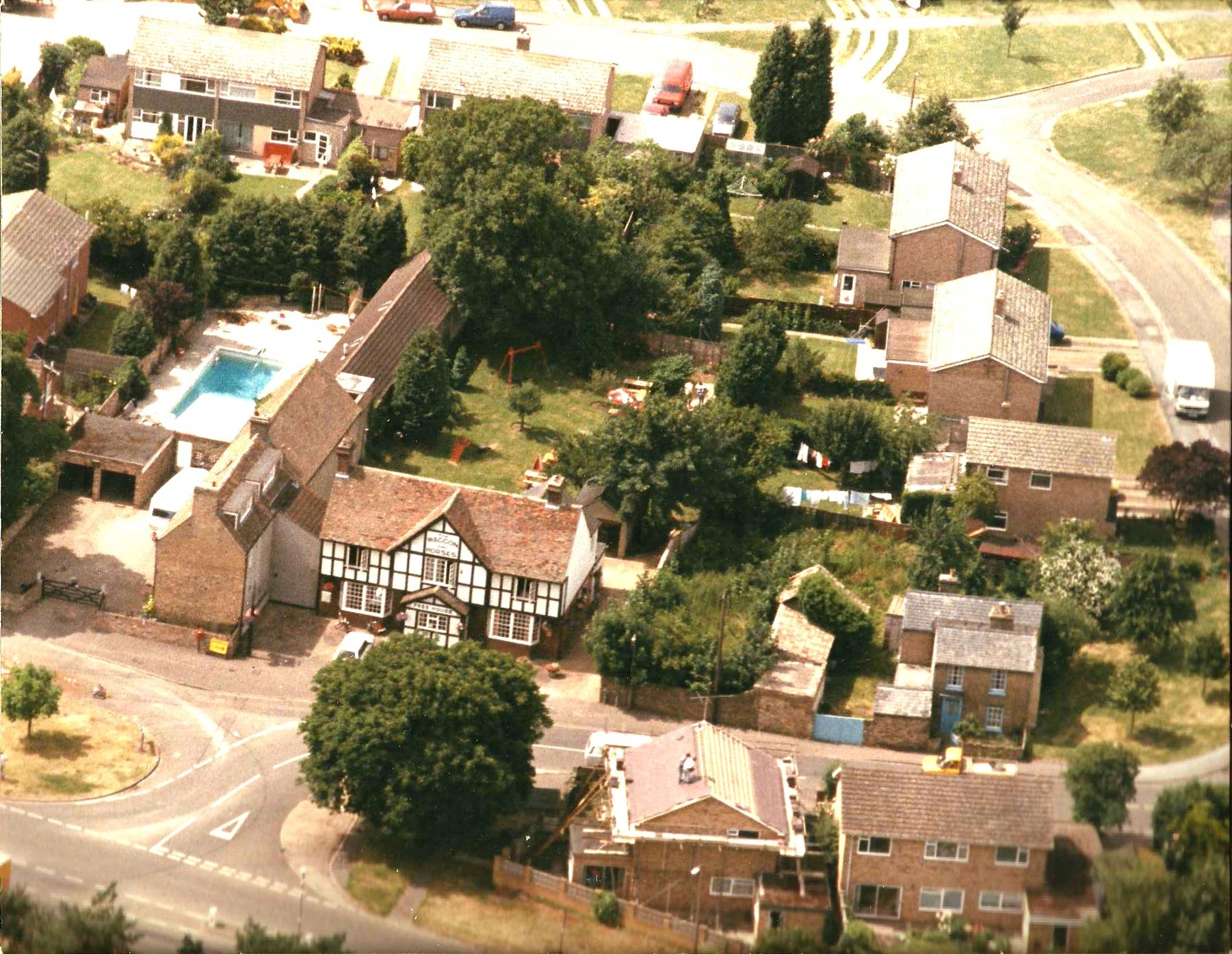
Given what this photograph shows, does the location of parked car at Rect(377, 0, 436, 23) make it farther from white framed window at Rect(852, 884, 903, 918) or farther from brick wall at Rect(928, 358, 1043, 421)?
white framed window at Rect(852, 884, 903, 918)

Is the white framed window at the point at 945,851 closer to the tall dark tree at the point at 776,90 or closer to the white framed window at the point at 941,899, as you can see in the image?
the white framed window at the point at 941,899

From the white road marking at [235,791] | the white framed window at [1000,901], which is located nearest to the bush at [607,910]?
the white framed window at [1000,901]

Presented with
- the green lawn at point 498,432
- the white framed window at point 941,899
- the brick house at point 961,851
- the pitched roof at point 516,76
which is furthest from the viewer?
the pitched roof at point 516,76

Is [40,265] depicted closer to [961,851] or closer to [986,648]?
[986,648]

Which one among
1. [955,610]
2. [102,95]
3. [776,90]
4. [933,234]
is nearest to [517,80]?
[776,90]

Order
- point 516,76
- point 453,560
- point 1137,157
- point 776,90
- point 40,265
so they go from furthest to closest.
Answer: point 516,76 < point 776,90 < point 40,265 < point 453,560 < point 1137,157

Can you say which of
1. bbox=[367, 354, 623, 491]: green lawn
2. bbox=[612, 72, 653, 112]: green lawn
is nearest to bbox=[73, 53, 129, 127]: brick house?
bbox=[612, 72, 653, 112]: green lawn
